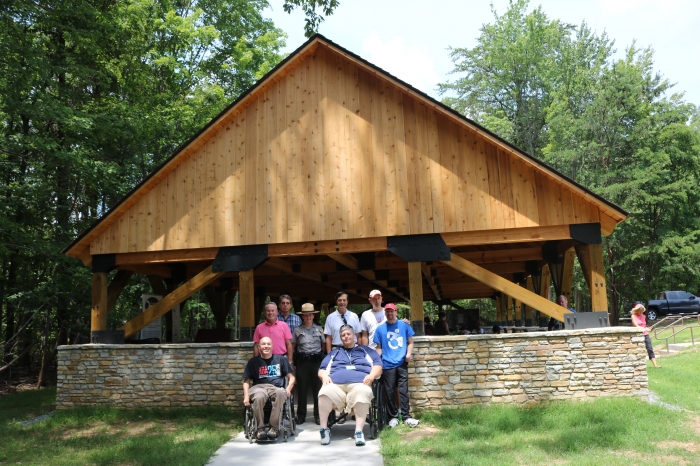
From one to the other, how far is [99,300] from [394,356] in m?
6.40

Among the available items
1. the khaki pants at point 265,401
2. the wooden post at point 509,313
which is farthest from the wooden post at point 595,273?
the wooden post at point 509,313

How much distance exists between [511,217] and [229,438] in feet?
17.7

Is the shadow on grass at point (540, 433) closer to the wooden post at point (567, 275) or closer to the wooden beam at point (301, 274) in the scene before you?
the wooden post at point (567, 275)

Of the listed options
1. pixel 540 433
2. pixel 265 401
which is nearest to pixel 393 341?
pixel 265 401

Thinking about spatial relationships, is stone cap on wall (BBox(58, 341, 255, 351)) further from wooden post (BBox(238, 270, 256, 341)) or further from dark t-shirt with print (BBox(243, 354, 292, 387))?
dark t-shirt with print (BBox(243, 354, 292, 387))

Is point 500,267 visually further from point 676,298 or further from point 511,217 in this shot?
point 676,298

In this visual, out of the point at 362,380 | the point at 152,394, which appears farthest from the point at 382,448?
the point at 152,394

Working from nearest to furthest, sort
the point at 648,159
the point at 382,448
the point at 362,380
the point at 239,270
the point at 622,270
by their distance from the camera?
the point at 382,448 → the point at 362,380 → the point at 239,270 → the point at 648,159 → the point at 622,270

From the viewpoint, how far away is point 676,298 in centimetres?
2889

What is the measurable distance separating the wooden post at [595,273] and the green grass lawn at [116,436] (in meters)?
5.84

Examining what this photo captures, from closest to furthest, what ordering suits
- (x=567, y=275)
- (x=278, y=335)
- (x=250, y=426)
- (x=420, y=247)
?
(x=250, y=426) → (x=278, y=335) → (x=420, y=247) → (x=567, y=275)

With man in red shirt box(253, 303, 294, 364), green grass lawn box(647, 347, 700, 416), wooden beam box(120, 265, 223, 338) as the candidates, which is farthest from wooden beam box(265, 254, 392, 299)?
green grass lawn box(647, 347, 700, 416)

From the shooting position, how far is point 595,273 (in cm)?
962

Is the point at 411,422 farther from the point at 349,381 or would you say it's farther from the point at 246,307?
the point at 246,307
